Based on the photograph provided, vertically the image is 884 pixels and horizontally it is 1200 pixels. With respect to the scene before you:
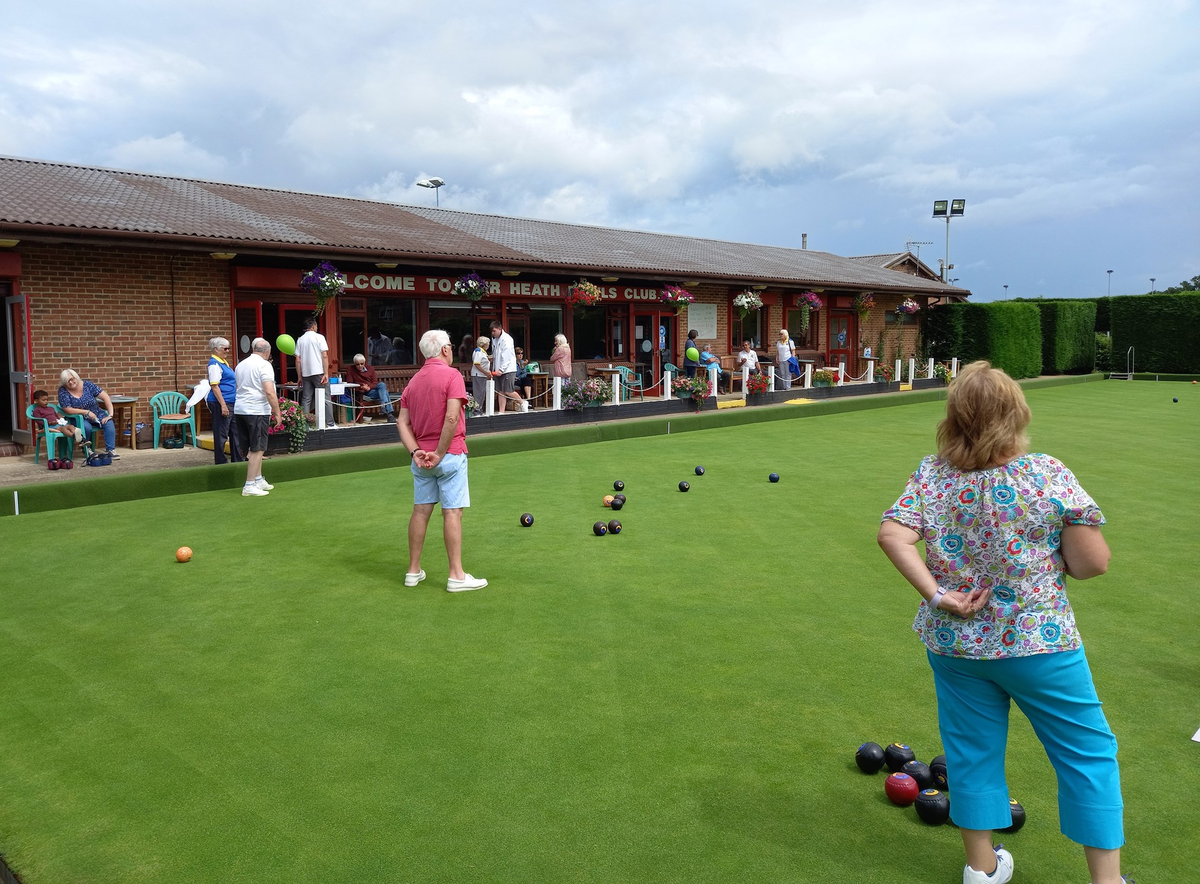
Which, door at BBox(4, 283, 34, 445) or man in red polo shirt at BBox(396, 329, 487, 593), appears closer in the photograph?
man in red polo shirt at BBox(396, 329, 487, 593)

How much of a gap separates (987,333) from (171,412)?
77.8 feet

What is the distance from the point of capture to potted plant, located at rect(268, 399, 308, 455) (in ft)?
39.7

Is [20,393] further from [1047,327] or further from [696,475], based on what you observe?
[1047,327]

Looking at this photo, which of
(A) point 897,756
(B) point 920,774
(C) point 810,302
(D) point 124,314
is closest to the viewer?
(B) point 920,774

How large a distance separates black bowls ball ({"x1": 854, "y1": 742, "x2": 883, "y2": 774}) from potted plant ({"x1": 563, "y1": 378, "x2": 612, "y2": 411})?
12.8 m

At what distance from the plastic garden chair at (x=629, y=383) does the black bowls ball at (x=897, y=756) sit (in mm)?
14981

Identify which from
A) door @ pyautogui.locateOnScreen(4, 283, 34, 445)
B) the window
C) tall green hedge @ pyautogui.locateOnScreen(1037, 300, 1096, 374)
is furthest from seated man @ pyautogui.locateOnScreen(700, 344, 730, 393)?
tall green hedge @ pyautogui.locateOnScreen(1037, 300, 1096, 374)

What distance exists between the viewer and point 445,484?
5.84 metres

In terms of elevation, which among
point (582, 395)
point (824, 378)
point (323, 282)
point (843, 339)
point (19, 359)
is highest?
point (323, 282)

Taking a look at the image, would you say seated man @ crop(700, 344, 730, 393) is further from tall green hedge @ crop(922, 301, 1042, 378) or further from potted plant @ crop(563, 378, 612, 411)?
tall green hedge @ crop(922, 301, 1042, 378)

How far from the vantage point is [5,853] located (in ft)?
9.62

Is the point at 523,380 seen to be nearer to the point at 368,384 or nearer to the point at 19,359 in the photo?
the point at 368,384

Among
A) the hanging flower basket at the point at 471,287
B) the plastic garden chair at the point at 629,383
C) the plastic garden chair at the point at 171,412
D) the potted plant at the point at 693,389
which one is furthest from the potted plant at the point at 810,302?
the plastic garden chair at the point at 171,412

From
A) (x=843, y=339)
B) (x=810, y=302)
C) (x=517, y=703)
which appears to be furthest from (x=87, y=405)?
(x=843, y=339)
